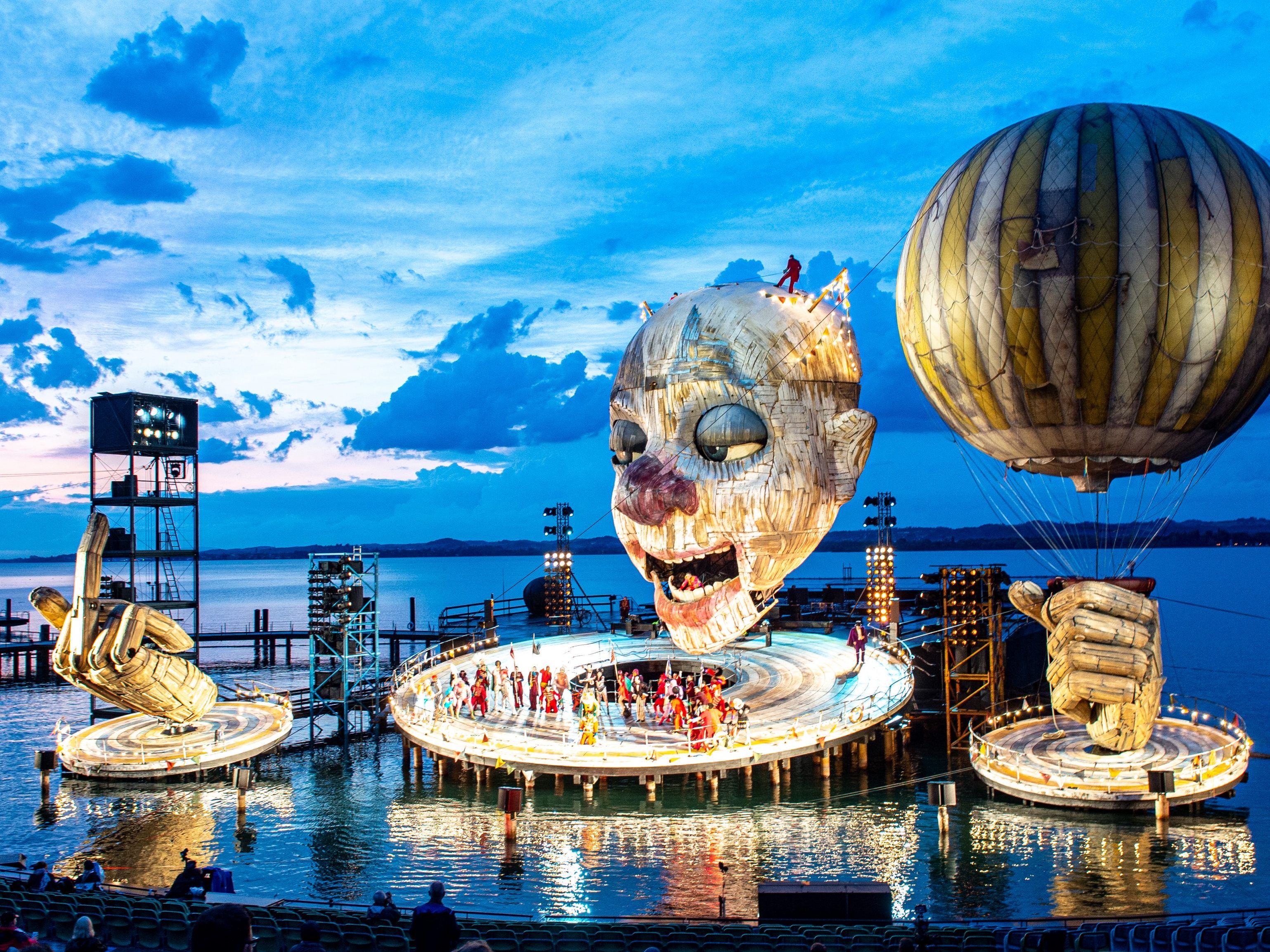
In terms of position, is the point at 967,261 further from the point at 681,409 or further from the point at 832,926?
the point at 832,926

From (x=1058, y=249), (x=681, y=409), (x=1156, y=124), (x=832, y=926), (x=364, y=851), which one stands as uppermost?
(x=1156, y=124)

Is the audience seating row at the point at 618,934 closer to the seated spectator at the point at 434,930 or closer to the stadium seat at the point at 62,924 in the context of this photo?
the stadium seat at the point at 62,924

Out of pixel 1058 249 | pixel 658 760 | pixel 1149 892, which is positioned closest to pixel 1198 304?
pixel 1058 249

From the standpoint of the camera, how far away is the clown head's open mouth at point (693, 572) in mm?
28219

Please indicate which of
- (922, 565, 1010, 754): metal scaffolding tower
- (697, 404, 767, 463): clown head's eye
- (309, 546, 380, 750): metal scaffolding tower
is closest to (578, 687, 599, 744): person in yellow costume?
(697, 404, 767, 463): clown head's eye

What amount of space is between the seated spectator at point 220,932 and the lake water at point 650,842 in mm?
15775

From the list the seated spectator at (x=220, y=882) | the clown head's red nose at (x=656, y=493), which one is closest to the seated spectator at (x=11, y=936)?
the seated spectator at (x=220, y=882)

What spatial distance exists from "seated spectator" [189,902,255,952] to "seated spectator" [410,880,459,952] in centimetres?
475

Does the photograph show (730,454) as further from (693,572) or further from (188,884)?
(188,884)

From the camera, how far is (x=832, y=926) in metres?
14.4

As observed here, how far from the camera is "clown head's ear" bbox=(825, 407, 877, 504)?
28859 millimetres

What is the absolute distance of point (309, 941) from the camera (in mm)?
8414

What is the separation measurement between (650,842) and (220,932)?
796 inches

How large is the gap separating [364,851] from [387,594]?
477ft
